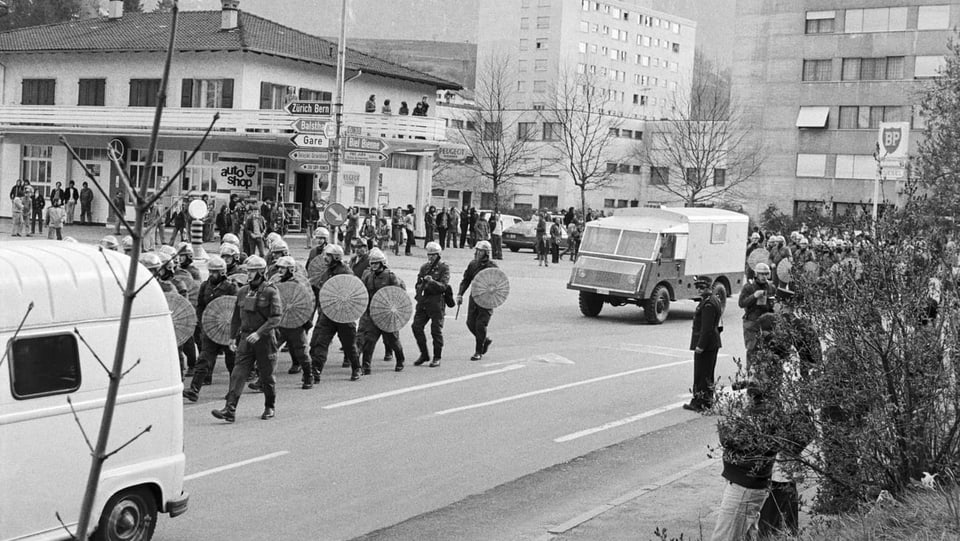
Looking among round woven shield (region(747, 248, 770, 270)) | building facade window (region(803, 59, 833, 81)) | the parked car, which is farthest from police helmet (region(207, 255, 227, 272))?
building facade window (region(803, 59, 833, 81))

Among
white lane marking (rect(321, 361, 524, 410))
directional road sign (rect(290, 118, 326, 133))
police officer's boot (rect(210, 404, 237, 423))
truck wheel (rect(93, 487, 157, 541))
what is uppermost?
directional road sign (rect(290, 118, 326, 133))

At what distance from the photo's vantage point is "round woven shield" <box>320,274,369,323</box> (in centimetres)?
1633

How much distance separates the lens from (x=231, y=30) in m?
47.7

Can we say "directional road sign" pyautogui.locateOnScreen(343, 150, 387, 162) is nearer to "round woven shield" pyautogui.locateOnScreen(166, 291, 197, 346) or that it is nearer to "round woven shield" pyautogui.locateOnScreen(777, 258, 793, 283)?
"round woven shield" pyautogui.locateOnScreen(777, 258, 793, 283)

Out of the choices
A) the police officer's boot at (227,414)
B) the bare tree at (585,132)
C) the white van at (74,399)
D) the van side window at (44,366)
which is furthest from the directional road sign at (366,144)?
the bare tree at (585,132)

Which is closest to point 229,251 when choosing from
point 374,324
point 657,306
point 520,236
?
point 374,324

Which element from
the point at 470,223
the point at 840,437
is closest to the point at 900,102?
the point at 470,223

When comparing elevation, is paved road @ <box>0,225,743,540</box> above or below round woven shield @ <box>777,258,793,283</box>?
below

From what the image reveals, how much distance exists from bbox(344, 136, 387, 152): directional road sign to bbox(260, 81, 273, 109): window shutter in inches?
844

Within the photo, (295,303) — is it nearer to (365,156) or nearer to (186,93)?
(365,156)

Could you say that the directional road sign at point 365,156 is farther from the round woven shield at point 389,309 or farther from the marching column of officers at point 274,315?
the round woven shield at point 389,309

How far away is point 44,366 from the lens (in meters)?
7.58

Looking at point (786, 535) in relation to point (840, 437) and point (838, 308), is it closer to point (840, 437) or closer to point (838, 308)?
Result: point (840, 437)

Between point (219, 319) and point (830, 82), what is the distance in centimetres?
6114
